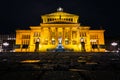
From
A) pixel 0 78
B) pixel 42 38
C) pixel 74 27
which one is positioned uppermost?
pixel 74 27

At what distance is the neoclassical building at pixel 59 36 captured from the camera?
57812 millimetres

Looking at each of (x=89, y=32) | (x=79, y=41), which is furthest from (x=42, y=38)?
(x=89, y=32)

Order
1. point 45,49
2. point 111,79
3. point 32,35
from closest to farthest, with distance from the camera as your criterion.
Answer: point 111,79 < point 45,49 < point 32,35

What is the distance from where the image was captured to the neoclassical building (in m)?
57.8

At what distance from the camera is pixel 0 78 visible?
A: 11.8 ft

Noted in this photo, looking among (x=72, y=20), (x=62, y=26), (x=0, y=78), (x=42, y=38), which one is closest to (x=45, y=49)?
(x=42, y=38)

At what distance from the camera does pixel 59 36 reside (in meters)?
60.3

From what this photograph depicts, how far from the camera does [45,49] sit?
55.7 metres

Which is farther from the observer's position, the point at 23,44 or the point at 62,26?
the point at 23,44

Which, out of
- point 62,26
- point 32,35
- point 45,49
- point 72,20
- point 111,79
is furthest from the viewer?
point 72,20

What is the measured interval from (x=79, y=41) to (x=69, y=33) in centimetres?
436

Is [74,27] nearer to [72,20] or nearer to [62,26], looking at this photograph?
[62,26]

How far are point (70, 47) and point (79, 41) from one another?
4.95 metres

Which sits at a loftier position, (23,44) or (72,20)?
(72,20)
